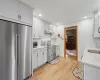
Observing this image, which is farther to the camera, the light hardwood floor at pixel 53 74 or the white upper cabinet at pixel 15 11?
the light hardwood floor at pixel 53 74

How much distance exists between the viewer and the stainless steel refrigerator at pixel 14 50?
5.25 feet

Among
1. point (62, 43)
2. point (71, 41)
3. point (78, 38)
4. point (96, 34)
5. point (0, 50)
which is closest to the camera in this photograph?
point (0, 50)

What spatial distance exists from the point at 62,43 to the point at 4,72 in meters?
4.12

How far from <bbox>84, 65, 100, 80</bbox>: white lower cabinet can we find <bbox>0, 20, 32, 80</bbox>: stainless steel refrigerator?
1.76 metres

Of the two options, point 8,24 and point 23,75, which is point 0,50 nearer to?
point 8,24

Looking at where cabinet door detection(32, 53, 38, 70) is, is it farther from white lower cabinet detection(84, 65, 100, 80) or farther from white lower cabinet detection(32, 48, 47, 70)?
white lower cabinet detection(84, 65, 100, 80)

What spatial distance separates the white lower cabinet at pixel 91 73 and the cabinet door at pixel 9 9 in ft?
6.82

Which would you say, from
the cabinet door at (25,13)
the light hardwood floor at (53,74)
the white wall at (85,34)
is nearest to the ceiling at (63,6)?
the cabinet door at (25,13)

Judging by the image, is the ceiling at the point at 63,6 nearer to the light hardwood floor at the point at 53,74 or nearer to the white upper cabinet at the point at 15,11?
the white upper cabinet at the point at 15,11

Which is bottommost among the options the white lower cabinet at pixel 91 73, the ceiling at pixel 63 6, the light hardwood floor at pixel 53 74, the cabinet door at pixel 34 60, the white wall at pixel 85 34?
the light hardwood floor at pixel 53 74

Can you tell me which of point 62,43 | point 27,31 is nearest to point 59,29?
point 62,43

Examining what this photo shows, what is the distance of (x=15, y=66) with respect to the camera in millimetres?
1871

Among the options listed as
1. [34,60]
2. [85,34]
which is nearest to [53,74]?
[34,60]

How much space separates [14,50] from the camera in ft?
6.04
